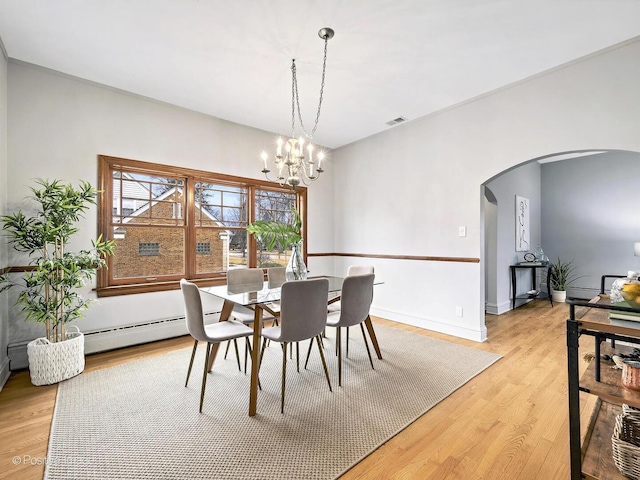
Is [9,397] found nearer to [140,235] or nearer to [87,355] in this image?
[87,355]

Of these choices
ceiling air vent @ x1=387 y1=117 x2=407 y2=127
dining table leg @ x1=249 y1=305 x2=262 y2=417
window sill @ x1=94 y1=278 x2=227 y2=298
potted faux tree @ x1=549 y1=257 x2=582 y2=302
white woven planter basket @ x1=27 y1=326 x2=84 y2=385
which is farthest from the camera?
potted faux tree @ x1=549 y1=257 x2=582 y2=302

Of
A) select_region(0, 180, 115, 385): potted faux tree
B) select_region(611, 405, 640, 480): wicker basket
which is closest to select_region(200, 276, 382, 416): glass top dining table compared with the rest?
select_region(0, 180, 115, 385): potted faux tree

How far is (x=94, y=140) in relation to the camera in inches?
125

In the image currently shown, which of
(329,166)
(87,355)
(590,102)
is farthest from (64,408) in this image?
(590,102)

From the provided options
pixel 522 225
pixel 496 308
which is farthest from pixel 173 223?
pixel 522 225

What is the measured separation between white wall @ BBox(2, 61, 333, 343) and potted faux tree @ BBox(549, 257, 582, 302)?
20.2ft

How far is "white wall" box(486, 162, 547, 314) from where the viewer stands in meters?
4.93

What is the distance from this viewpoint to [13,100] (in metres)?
2.76

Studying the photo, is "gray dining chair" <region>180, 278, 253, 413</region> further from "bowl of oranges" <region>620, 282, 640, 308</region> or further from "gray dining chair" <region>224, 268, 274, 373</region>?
"bowl of oranges" <region>620, 282, 640, 308</region>

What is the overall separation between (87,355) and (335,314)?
2605 millimetres

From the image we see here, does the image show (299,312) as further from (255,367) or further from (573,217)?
(573,217)

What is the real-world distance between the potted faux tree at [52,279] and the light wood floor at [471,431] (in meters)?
0.19

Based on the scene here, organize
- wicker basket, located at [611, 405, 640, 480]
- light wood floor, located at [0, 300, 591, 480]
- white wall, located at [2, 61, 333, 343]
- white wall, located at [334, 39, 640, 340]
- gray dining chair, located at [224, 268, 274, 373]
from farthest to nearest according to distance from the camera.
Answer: gray dining chair, located at [224, 268, 274, 373]
white wall, located at [2, 61, 333, 343]
white wall, located at [334, 39, 640, 340]
light wood floor, located at [0, 300, 591, 480]
wicker basket, located at [611, 405, 640, 480]

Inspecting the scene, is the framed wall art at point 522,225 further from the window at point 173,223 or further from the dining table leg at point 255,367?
the dining table leg at point 255,367
